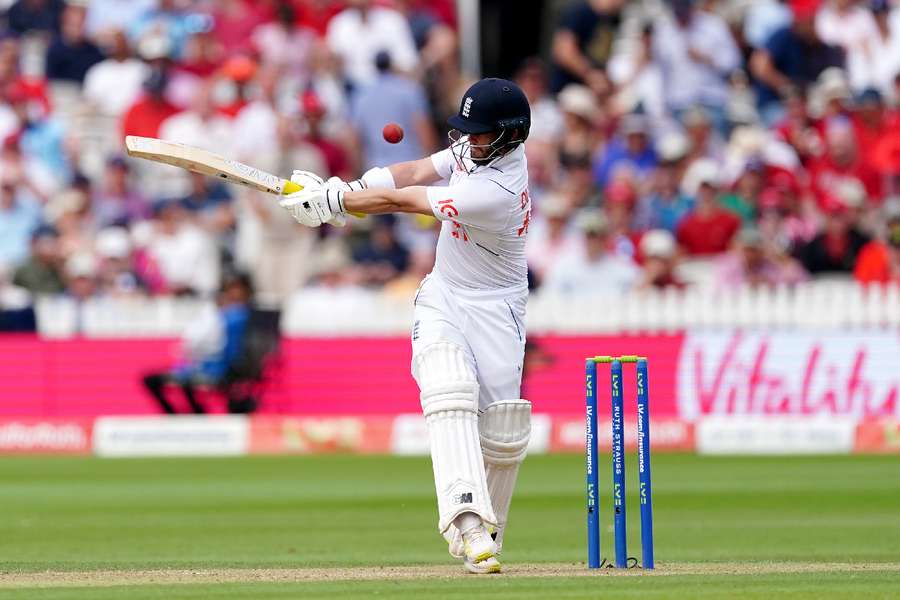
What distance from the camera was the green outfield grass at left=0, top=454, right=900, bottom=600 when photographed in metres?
5.33

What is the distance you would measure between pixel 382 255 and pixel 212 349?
151 cm

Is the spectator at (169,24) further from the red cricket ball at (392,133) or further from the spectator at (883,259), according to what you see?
the red cricket ball at (392,133)

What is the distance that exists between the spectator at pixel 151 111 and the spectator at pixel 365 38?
1.44 metres

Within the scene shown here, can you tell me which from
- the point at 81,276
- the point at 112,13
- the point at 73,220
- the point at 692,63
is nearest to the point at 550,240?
the point at 692,63

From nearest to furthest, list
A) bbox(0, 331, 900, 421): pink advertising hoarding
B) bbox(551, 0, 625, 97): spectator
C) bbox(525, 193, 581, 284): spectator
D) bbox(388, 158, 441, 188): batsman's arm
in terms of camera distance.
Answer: bbox(388, 158, 441, 188): batsman's arm
bbox(0, 331, 900, 421): pink advertising hoarding
bbox(525, 193, 581, 284): spectator
bbox(551, 0, 625, 97): spectator

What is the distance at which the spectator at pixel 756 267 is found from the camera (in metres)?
12.8

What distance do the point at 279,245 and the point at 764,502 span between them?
6091 millimetres

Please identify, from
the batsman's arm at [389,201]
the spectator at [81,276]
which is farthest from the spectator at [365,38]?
the batsman's arm at [389,201]

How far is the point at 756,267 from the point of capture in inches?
506

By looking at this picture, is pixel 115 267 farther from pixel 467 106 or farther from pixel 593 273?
pixel 467 106

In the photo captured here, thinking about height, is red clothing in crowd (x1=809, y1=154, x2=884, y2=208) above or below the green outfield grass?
above

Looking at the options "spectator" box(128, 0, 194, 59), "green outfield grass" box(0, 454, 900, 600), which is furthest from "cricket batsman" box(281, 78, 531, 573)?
"spectator" box(128, 0, 194, 59)

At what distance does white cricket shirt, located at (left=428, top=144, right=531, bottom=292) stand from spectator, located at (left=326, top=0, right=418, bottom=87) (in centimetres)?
895

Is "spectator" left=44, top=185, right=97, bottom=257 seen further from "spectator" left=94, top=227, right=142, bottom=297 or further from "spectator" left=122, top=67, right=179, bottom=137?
"spectator" left=122, top=67, right=179, bottom=137
